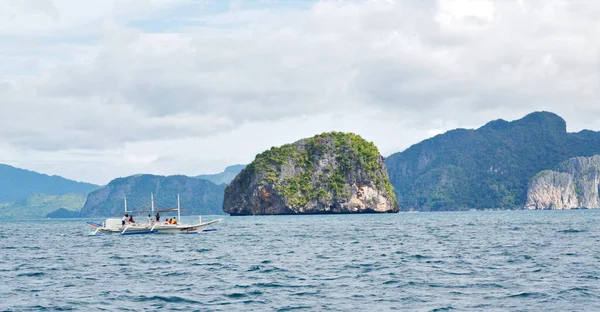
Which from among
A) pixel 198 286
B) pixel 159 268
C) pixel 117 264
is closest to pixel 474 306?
pixel 198 286

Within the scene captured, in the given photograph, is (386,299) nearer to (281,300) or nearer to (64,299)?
(281,300)

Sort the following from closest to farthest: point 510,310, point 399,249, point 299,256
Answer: point 510,310 < point 299,256 < point 399,249

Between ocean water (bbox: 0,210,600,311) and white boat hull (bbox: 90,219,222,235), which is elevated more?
white boat hull (bbox: 90,219,222,235)

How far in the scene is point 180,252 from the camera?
196 feet

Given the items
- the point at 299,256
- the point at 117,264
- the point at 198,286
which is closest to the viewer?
the point at 198,286

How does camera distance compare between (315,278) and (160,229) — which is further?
(160,229)

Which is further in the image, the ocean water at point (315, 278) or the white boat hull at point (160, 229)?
the white boat hull at point (160, 229)

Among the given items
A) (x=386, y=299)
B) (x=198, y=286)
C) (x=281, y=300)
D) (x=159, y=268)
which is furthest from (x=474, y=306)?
(x=159, y=268)

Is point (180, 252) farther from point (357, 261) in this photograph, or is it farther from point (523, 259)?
point (523, 259)

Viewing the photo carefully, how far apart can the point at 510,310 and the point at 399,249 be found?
101 feet

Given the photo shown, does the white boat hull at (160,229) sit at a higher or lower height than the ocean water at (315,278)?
higher

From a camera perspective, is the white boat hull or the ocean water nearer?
the ocean water

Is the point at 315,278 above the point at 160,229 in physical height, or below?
below

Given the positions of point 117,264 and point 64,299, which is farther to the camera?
point 117,264
